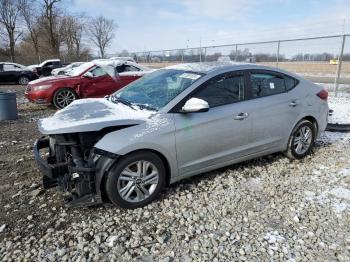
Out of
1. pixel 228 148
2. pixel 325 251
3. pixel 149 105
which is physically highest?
pixel 149 105

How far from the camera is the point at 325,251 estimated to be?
2.94m

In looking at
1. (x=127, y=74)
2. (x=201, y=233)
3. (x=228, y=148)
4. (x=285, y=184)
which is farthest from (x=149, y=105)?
(x=127, y=74)

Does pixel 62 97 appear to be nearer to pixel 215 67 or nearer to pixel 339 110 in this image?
pixel 215 67

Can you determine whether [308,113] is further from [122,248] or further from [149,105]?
[122,248]

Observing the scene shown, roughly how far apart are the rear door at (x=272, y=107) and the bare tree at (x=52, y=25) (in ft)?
138

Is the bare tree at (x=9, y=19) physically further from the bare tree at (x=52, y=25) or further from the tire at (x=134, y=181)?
the tire at (x=134, y=181)

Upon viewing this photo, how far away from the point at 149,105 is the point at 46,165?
1.38m

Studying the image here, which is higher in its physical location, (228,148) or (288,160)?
(228,148)

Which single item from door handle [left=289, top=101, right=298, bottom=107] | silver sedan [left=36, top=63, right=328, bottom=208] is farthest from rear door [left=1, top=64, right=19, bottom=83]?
door handle [left=289, top=101, right=298, bottom=107]

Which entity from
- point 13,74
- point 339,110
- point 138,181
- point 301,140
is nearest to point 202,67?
point 138,181

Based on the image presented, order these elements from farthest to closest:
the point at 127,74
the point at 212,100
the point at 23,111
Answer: the point at 127,74 < the point at 23,111 < the point at 212,100

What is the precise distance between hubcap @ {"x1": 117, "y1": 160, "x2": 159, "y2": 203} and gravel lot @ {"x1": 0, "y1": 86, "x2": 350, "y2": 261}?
171 millimetres

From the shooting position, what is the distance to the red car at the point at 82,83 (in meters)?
9.52

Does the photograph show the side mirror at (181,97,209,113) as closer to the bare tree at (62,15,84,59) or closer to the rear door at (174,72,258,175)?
the rear door at (174,72,258,175)
